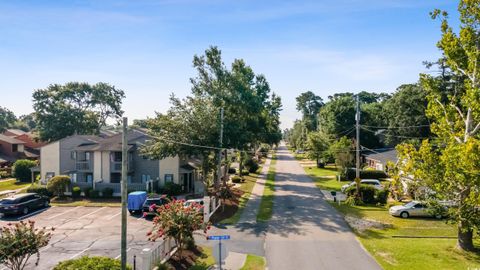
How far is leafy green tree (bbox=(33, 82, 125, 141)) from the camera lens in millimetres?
69750

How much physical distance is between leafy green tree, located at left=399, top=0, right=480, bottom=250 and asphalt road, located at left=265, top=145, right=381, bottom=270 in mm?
5318

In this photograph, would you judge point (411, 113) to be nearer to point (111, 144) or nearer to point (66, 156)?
point (111, 144)

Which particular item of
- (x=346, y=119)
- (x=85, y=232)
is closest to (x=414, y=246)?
(x=85, y=232)

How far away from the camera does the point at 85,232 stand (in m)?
25.2

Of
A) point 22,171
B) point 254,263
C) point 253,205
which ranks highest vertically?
point 22,171

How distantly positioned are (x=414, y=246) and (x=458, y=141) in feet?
21.1

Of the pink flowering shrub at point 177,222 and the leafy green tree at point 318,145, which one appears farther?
the leafy green tree at point 318,145

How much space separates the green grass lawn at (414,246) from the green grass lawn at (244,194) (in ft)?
30.2

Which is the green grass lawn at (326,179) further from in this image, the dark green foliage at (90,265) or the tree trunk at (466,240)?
the dark green foliage at (90,265)

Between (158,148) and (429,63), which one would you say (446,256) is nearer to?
(158,148)

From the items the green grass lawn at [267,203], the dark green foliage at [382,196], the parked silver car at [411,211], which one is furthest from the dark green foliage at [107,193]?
the parked silver car at [411,211]

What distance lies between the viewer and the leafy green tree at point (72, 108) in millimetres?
69750

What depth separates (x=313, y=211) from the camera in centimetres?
3167

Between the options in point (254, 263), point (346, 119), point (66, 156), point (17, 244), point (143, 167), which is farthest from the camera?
point (346, 119)
